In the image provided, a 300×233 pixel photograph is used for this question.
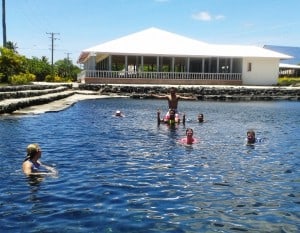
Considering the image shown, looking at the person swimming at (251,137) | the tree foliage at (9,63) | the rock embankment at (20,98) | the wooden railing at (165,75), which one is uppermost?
the tree foliage at (9,63)

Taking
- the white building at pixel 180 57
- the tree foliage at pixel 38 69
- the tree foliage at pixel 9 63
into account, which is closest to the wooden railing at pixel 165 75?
the white building at pixel 180 57

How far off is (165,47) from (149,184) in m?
44.8

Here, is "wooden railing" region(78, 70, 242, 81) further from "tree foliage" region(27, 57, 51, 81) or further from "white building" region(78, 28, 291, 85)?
"tree foliage" region(27, 57, 51, 81)

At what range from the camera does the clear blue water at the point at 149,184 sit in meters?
7.71

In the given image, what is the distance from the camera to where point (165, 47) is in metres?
53.9

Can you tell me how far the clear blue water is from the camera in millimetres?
7711

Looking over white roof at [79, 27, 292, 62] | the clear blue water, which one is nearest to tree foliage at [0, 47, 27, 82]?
white roof at [79, 27, 292, 62]

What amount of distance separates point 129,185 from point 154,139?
748 cm

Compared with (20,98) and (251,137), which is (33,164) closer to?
(251,137)

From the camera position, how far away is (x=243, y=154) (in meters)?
14.6

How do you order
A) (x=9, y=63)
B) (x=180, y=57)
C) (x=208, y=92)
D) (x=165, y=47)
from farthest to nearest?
(x=180, y=57), (x=165, y=47), (x=208, y=92), (x=9, y=63)

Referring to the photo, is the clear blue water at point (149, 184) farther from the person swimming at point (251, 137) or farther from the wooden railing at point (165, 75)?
the wooden railing at point (165, 75)

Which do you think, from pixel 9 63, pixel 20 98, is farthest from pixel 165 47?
pixel 20 98

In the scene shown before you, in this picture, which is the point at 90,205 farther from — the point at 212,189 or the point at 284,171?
the point at 284,171
